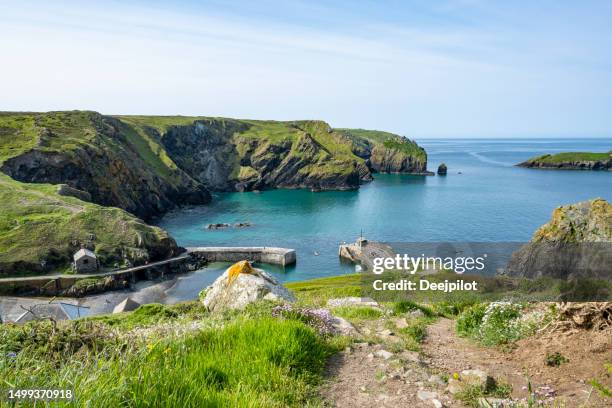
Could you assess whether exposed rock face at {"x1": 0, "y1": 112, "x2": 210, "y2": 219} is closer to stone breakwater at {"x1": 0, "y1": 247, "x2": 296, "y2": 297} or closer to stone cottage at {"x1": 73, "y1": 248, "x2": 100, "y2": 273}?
stone breakwater at {"x1": 0, "y1": 247, "x2": 296, "y2": 297}

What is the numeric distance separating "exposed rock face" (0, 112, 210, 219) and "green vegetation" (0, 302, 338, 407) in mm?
115533

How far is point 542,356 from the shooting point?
813cm

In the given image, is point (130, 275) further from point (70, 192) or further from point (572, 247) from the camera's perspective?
point (572, 247)

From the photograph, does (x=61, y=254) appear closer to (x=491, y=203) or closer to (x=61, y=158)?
(x=61, y=158)

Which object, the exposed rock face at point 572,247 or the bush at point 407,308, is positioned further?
the exposed rock face at point 572,247

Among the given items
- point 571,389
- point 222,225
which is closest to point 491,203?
point 222,225

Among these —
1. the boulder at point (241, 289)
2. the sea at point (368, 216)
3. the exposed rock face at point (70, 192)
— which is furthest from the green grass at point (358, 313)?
the exposed rock face at point (70, 192)

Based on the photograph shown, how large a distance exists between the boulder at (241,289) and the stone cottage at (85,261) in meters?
62.3

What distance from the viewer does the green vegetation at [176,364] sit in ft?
13.2

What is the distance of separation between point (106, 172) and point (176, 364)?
133 meters

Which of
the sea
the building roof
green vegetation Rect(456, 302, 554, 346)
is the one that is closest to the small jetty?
the sea

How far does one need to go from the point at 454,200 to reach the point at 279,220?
61.9 m

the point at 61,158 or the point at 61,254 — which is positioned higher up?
the point at 61,158

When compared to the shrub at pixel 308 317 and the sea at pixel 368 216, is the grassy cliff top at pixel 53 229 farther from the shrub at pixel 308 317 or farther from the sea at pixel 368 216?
the shrub at pixel 308 317
